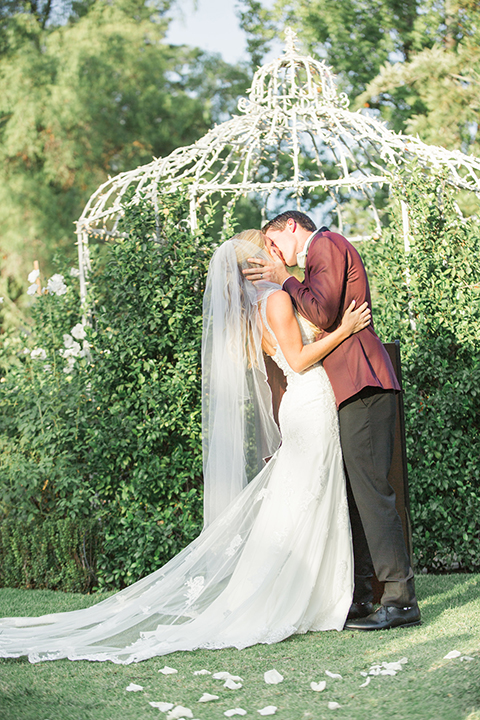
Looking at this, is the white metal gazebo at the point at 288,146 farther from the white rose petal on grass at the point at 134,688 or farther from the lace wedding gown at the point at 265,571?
the white rose petal on grass at the point at 134,688

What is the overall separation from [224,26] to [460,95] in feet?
23.7

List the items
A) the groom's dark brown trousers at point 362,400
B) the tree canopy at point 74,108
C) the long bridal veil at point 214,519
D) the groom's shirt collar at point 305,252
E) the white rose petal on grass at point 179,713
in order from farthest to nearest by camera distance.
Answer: the tree canopy at point 74,108 < the groom's shirt collar at point 305,252 < the groom's dark brown trousers at point 362,400 < the long bridal veil at point 214,519 < the white rose petal on grass at point 179,713

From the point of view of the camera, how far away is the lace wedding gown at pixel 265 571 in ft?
10.1

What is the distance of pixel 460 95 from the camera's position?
29.8 feet

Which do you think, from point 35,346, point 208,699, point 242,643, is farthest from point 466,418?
point 35,346

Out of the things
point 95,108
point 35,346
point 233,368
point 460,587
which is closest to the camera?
point 233,368

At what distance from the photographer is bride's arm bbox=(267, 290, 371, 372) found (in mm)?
3279

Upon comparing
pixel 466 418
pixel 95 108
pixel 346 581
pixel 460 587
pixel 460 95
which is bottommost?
pixel 460 587

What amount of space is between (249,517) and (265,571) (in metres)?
0.29

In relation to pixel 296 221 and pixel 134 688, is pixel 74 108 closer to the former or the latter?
pixel 296 221

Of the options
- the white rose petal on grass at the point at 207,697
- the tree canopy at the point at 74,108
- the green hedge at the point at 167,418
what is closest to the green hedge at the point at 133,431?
the green hedge at the point at 167,418

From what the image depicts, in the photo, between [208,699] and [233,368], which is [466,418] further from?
[208,699]

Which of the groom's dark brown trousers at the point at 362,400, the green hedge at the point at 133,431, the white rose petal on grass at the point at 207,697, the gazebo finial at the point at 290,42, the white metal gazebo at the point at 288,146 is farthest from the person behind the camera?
the gazebo finial at the point at 290,42

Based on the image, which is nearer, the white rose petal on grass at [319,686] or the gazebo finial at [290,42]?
the white rose petal on grass at [319,686]
